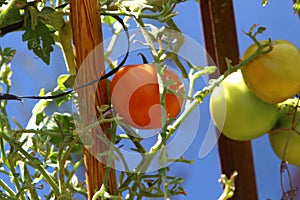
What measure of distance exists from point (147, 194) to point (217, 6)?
25.6 inches

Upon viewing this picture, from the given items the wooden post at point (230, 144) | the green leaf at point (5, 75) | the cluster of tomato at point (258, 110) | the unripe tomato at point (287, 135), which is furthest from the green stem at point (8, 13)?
the wooden post at point (230, 144)

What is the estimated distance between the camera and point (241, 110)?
928 mm

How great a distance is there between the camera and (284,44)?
83 centimetres

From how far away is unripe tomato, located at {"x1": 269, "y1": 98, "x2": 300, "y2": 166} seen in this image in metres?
0.94

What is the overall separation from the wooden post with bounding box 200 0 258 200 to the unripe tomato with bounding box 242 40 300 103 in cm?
39

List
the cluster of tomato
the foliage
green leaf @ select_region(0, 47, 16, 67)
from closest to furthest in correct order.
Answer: the foliage < green leaf @ select_region(0, 47, 16, 67) < the cluster of tomato

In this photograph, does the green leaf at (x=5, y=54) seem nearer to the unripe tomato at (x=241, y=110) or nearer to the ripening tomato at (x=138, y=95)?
the ripening tomato at (x=138, y=95)

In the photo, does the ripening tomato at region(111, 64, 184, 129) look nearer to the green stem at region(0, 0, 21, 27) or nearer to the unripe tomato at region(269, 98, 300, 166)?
A: the green stem at region(0, 0, 21, 27)

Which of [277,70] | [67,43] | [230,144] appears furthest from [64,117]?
[230,144]

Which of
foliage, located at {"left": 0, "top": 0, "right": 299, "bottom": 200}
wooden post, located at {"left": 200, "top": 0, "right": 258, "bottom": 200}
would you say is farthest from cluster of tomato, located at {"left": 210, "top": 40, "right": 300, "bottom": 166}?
wooden post, located at {"left": 200, "top": 0, "right": 258, "bottom": 200}

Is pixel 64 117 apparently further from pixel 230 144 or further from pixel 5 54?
pixel 230 144

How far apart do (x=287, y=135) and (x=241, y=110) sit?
0.09 meters

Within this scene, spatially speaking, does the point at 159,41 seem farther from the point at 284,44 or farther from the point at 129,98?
the point at 284,44

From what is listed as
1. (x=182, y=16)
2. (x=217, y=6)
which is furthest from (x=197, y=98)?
(x=182, y=16)
